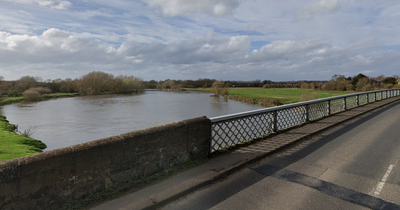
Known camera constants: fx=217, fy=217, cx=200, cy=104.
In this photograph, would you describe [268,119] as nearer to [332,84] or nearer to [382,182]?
[382,182]

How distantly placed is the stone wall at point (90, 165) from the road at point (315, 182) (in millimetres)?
888

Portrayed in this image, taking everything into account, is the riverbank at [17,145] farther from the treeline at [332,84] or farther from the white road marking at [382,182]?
the treeline at [332,84]

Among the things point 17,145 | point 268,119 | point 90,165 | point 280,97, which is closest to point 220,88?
point 280,97

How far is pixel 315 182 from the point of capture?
3756 millimetres

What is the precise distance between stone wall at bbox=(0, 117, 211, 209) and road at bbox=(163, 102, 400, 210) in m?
0.89

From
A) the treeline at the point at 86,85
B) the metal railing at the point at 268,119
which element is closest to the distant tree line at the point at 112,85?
the treeline at the point at 86,85

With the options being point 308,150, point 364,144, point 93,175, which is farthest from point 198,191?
point 364,144

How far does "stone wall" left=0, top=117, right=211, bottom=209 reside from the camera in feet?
8.25

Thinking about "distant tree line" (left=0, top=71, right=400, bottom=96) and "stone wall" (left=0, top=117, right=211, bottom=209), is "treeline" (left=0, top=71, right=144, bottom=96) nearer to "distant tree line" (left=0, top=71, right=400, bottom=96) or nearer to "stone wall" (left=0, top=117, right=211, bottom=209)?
"distant tree line" (left=0, top=71, right=400, bottom=96)

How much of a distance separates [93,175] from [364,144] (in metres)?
6.79

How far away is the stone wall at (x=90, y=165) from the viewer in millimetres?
2514

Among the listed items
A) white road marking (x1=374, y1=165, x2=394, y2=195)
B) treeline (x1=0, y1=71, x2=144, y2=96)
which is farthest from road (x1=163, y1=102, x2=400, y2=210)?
treeline (x1=0, y1=71, x2=144, y2=96)

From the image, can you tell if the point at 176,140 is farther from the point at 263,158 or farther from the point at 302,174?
the point at 302,174

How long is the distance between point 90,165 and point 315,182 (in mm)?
3632
